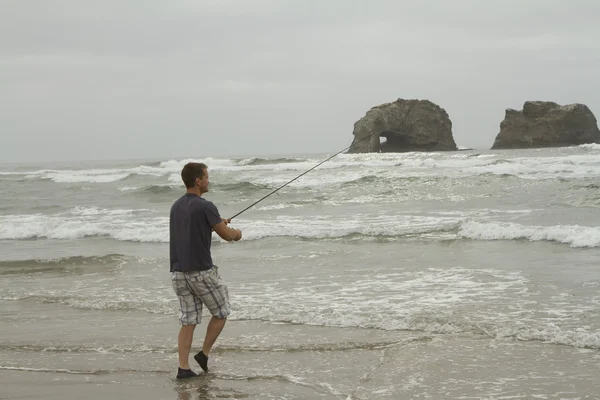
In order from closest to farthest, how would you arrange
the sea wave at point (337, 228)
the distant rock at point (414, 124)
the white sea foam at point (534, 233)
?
the white sea foam at point (534, 233)
the sea wave at point (337, 228)
the distant rock at point (414, 124)

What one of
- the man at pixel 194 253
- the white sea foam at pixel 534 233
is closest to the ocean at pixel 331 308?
the white sea foam at pixel 534 233

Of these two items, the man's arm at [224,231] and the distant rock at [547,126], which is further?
the distant rock at [547,126]

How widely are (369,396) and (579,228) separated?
27.6 feet

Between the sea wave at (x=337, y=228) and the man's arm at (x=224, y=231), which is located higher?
the man's arm at (x=224, y=231)

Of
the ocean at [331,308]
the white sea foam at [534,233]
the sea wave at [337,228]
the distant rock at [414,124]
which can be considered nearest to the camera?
the ocean at [331,308]

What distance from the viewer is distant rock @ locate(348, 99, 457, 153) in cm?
Answer: 6062

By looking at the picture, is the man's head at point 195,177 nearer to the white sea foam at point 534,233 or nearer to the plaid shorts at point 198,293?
the plaid shorts at point 198,293

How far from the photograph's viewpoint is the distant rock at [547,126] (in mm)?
58312

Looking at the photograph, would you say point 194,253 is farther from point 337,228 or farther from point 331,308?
point 337,228

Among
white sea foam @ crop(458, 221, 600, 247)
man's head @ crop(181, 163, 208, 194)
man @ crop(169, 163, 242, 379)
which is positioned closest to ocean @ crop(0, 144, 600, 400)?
white sea foam @ crop(458, 221, 600, 247)

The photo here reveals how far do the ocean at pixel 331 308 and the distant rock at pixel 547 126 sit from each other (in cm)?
4418

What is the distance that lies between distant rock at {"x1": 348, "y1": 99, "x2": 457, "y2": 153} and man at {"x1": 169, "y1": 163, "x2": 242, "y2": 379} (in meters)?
56.0

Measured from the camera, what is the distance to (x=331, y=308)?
270 inches

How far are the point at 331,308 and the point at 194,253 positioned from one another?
2.68m
